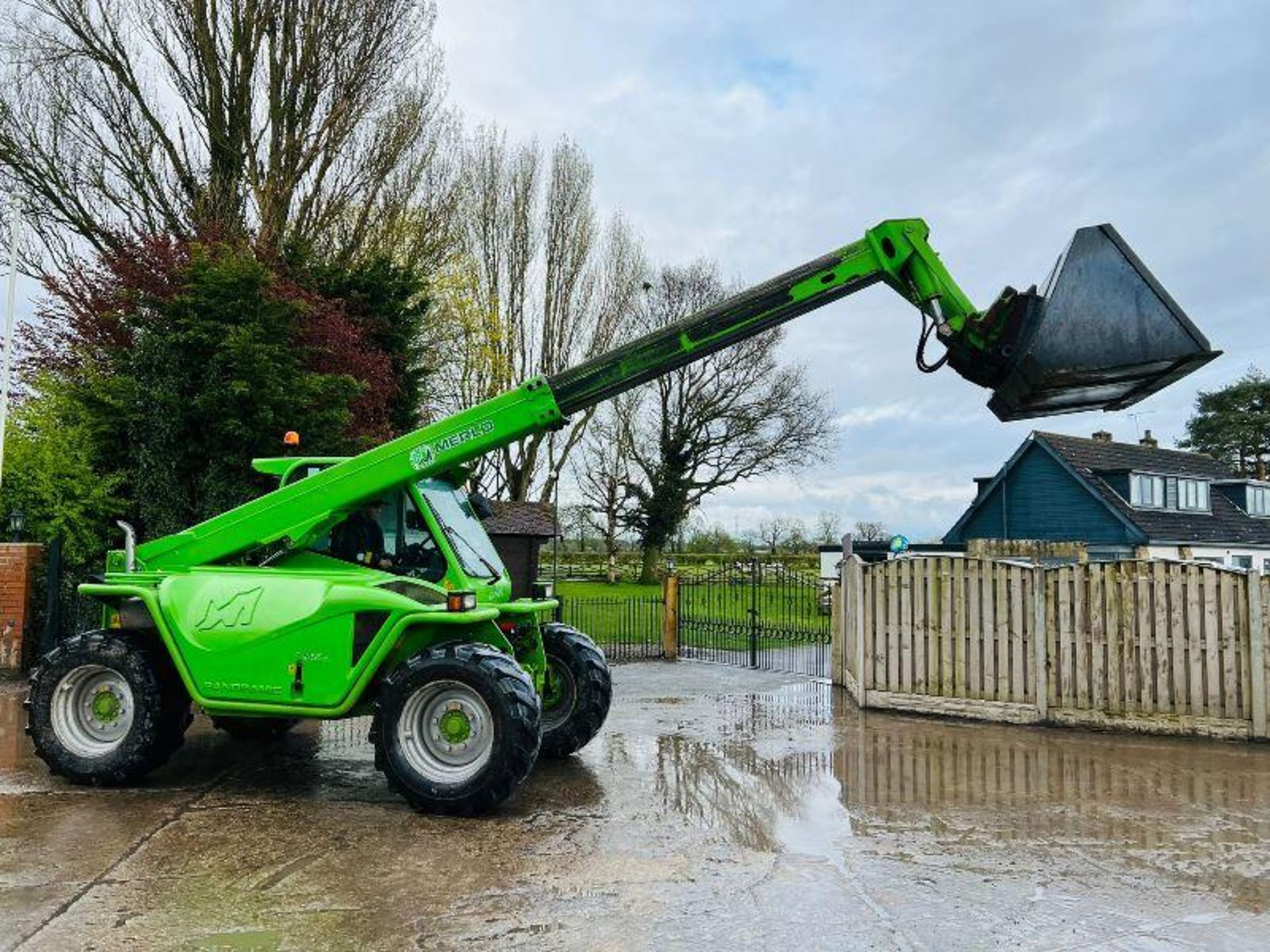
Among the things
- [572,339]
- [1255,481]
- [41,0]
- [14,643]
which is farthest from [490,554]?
[1255,481]

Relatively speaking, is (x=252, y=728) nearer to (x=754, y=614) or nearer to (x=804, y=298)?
(x=804, y=298)

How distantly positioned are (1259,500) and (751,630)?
27.8m

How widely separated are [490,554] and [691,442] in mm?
30643

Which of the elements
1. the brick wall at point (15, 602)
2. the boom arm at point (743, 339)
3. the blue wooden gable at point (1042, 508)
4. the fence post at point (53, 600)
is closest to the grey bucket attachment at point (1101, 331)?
the boom arm at point (743, 339)

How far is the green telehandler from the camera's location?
575 cm

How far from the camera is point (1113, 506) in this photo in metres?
27.3

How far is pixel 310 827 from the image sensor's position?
5.63m

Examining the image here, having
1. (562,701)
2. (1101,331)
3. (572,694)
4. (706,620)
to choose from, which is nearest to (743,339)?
(1101,331)

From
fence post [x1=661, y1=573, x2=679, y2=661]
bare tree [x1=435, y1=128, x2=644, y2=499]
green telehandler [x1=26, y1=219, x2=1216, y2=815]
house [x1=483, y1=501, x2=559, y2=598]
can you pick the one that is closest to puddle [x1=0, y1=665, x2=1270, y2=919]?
green telehandler [x1=26, y1=219, x2=1216, y2=815]

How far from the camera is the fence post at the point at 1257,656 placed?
8.48 m

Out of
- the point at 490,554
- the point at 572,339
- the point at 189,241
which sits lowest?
the point at 490,554

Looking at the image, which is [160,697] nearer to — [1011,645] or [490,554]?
[490,554]

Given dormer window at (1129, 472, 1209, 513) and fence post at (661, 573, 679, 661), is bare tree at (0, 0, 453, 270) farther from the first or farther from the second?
dormer window at (1129, 472, 1209, 513)

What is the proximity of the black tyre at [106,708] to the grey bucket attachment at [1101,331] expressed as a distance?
6201 millimetres
